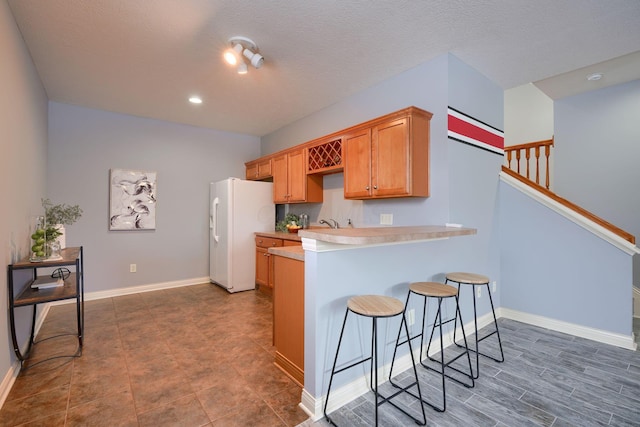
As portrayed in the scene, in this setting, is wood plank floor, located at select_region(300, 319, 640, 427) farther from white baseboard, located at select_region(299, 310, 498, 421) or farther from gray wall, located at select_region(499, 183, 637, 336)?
gray wall, located at select_region(499, 183, 637, 336)

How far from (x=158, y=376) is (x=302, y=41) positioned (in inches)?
115

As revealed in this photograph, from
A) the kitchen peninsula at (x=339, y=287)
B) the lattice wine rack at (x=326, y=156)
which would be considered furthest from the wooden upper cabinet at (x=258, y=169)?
the kitchen peninsula at (x=339, y=287)

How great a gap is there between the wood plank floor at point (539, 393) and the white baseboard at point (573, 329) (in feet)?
0.34

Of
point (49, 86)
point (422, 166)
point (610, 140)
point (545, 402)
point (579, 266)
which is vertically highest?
point (49, 86)

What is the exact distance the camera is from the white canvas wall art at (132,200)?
13.9ft

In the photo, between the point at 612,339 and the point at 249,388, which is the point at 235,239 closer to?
the point at 249,388

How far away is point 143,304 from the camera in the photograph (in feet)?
12.7

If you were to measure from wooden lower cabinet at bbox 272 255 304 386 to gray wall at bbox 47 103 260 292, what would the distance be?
125 inches

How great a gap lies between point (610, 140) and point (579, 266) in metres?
2.10

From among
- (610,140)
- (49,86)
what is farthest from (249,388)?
(610,140)

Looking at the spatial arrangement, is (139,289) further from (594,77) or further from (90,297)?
(594,77)

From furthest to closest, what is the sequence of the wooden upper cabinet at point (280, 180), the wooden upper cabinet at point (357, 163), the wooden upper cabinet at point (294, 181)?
the wooden upper cabinet at point (280, 180) → the wooden upper cabinet at point (294, 181) → the wooden upper cabinet at point (357, 163)

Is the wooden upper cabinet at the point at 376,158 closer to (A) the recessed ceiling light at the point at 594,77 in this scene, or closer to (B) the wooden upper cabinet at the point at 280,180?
(B) the wooden upper cabinet at the point at 280,180

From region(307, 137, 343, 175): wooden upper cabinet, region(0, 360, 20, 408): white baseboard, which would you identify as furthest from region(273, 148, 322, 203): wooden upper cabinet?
region(0, 360, 20, 408): white baseboard
